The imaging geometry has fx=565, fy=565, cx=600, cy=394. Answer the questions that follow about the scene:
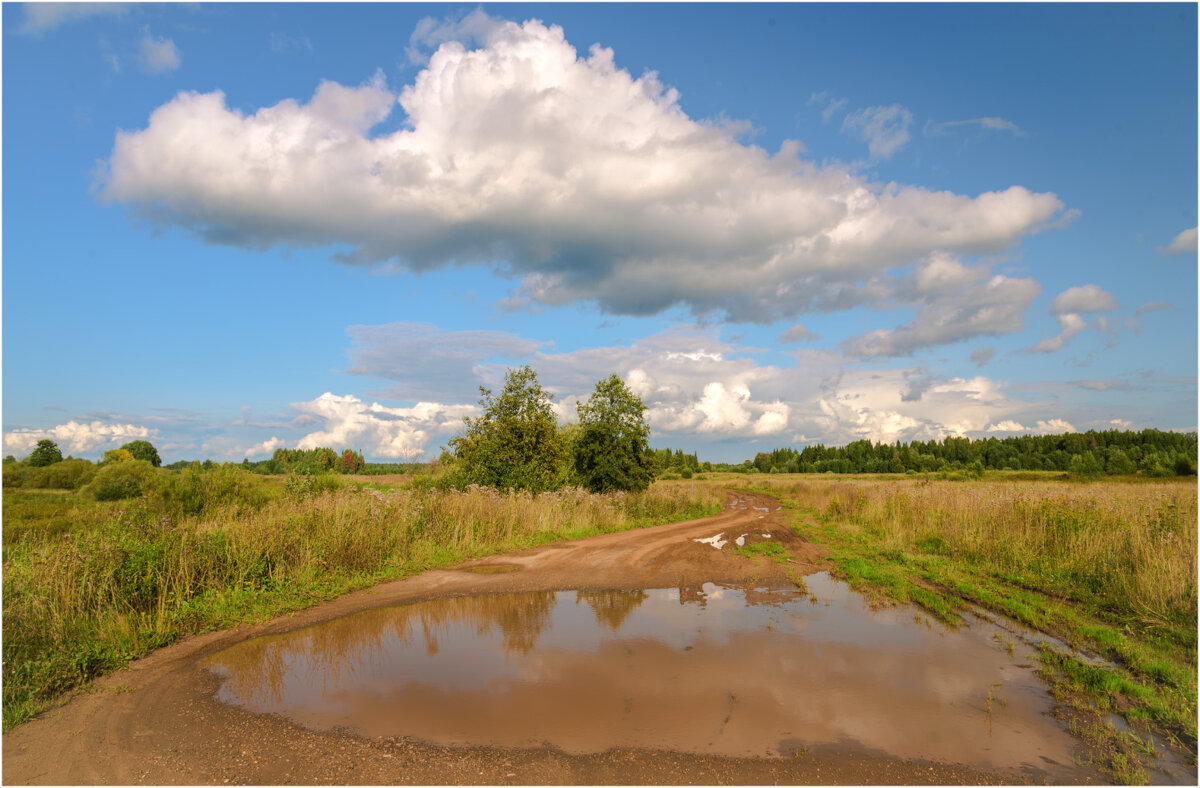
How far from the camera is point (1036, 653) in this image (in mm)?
7879

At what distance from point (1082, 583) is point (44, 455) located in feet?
216

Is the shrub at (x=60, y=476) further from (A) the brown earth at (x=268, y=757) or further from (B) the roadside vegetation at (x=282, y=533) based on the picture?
(A) the brown earth at (x=268, y=757)

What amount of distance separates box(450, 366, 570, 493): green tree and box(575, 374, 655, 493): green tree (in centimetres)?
312

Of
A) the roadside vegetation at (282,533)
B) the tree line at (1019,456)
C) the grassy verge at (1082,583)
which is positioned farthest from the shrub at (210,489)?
the tree line at (1019,456)

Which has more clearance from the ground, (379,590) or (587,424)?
(587,424)

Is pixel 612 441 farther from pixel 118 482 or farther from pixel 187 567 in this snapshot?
pixel 118 482

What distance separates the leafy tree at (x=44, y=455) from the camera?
4556 cm

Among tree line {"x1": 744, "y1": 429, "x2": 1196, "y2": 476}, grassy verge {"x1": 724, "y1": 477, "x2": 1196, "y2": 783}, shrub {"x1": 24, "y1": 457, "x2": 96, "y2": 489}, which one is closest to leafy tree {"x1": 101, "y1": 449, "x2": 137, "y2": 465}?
shrub {"x1": 24, "y1": 457, "x2": 96, "y2": 489}

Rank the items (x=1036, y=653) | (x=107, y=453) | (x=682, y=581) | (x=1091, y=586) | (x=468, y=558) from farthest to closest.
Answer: (x=107, y=453), (x=468, y=558), (x=682, y=581), (x=1091, y=586), (x=1036, y=653)

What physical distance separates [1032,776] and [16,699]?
32.4 feet

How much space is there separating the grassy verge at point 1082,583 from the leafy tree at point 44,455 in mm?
58124

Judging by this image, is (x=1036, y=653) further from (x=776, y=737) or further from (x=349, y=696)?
(x=349, y=696)

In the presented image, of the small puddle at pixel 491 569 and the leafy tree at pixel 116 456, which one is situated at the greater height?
the leafy tree at pixel 116 456

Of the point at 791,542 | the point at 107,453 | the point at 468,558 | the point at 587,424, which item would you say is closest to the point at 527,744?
the point at 468,558
